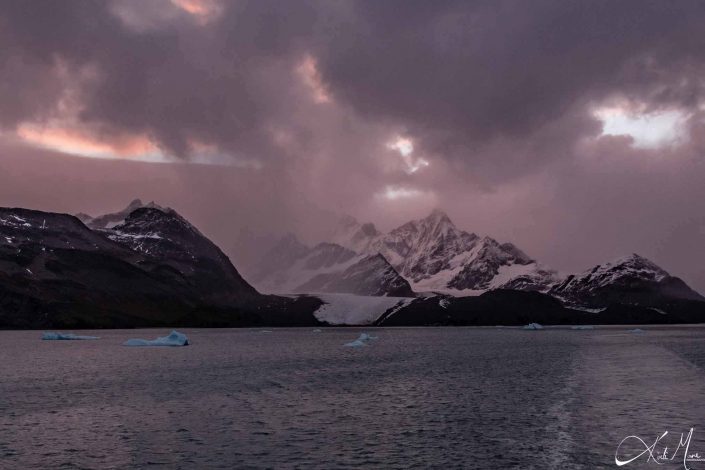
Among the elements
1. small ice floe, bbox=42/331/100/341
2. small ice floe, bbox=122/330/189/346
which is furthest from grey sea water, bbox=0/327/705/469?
small ice floe, bbox=42/331/100/341

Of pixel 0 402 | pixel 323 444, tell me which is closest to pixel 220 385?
pixel 0 402

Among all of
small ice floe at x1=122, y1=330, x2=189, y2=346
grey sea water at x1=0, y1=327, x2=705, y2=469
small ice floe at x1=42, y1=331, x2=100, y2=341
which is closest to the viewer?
grey sea water at x1=0, y1=327, x2=705, y2=469

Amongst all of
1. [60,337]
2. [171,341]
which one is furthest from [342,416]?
[60,337]

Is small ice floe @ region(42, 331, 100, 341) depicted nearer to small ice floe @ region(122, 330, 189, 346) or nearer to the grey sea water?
small ice floe @ region(122, 330, 189, 346)

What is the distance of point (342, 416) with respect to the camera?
143ft

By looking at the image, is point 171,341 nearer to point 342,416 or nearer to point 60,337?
point 60,337

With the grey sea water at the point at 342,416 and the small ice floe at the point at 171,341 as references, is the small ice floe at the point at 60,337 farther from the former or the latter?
the grey sea water at the point at 342,416

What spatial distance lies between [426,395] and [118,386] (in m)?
28.7

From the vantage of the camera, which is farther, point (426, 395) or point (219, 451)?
point (426, 395)

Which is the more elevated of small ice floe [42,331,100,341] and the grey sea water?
small ice floe [42,331,100,341]

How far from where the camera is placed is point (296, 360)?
9969cm

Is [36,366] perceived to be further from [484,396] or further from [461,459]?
[461,459]

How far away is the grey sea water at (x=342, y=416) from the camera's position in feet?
102

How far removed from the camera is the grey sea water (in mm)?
31203
